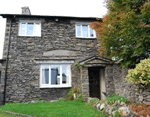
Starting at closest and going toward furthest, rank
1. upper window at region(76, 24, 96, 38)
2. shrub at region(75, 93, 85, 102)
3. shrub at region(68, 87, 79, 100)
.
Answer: shrub at region(75, 93, 85, 102) < shrub at region(68, 87, 79, 100) < upper window at region(76, 24, 96, 38)

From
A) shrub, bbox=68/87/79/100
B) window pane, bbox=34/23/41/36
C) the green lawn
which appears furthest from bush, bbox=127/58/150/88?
window pane, bbox=34/23/41/36

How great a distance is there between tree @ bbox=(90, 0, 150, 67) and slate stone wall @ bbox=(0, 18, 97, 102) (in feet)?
10.3

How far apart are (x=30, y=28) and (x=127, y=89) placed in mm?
8058

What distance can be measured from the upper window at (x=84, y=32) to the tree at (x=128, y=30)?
10.0 ft

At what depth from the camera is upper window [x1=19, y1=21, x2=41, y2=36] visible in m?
10.2

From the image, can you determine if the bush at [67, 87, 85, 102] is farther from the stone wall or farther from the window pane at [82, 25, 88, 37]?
the window pane at [82, 25, 88, 37]

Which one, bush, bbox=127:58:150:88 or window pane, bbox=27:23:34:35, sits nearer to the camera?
bush, bbox=127:58:150:88

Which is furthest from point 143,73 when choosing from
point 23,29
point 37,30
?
point 23,29

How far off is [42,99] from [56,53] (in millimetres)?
3393

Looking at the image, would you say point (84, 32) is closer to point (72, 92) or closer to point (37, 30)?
point (37, 30)

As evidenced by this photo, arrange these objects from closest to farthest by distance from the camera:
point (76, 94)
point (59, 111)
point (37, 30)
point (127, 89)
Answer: point (59, 111) → point (127, 89) → point (76, 94) → point (37, 30)

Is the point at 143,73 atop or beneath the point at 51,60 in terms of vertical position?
beneath

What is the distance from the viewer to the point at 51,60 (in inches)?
384

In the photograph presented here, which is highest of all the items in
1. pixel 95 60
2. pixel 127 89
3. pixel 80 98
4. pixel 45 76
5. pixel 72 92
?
pixel 95 60
